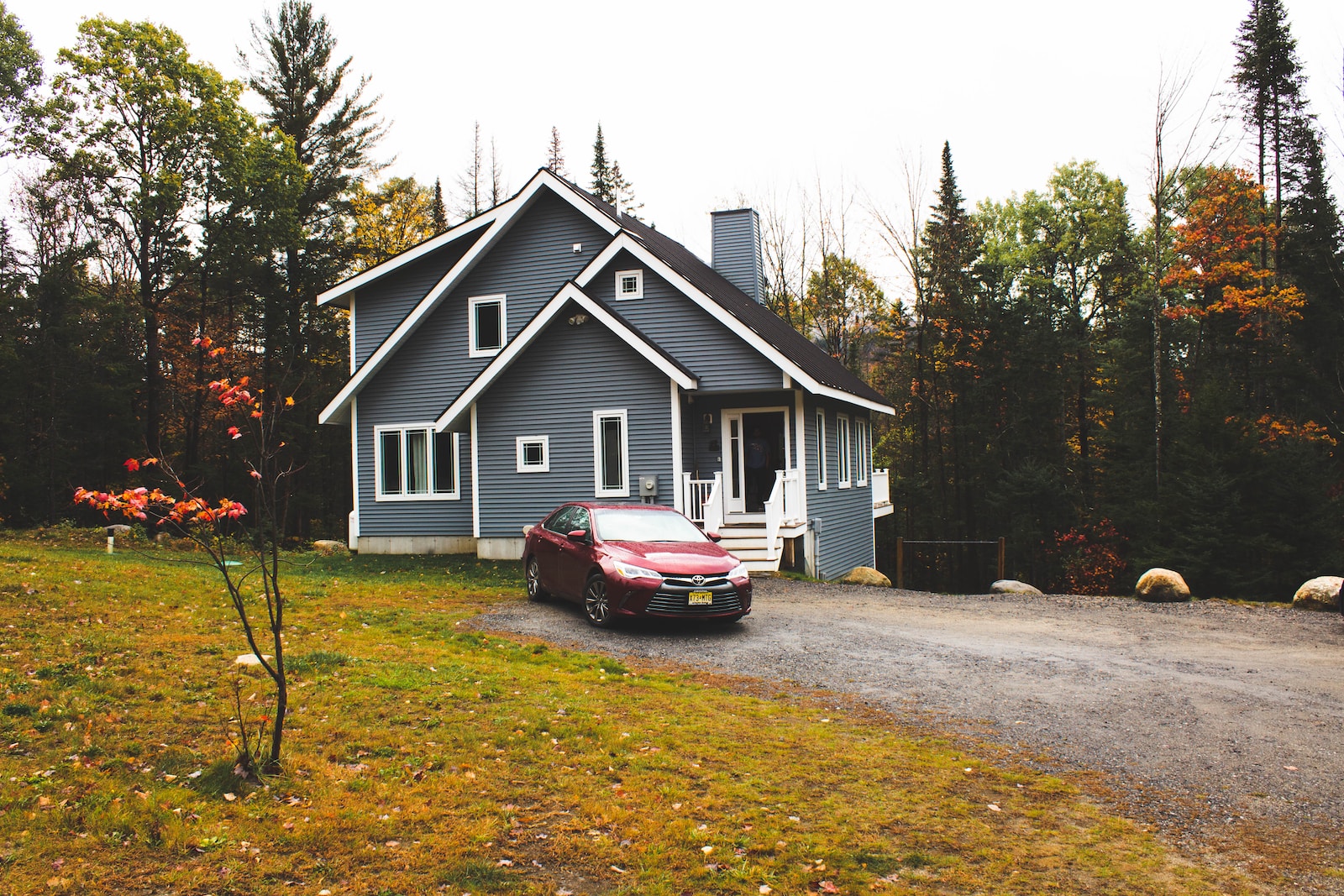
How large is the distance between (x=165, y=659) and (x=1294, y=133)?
111 feet

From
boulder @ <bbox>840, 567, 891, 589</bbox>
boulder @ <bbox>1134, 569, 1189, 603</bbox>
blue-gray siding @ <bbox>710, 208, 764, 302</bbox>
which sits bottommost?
boulder @ <bbox>840, 567, 891, 589</bbox>

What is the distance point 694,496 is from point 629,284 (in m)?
4.85

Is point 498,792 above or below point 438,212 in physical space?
below

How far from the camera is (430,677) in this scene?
7.71m

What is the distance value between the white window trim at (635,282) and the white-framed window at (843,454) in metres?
5.94

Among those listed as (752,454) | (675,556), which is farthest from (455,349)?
(675,556)

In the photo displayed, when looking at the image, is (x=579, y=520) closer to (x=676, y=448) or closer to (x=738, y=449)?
(x=676, y=448)

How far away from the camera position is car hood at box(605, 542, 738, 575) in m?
10.9

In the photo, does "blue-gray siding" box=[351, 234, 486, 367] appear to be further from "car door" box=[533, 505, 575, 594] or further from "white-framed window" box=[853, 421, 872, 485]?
"white-framed window" box=[853, 421, 872, 485]

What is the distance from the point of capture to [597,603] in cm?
1121

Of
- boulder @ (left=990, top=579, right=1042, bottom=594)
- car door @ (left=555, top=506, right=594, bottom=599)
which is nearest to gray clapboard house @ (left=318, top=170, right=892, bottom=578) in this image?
boulder @ (left=990, top=579, right=1042, bottom=594)

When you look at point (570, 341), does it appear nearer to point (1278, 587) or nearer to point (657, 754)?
point (657, 754)

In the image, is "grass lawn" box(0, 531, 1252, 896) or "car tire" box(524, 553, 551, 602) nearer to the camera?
"grass lawn" box(0, 531, 1252, 896)

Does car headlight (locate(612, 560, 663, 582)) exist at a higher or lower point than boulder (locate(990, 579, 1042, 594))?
higher
